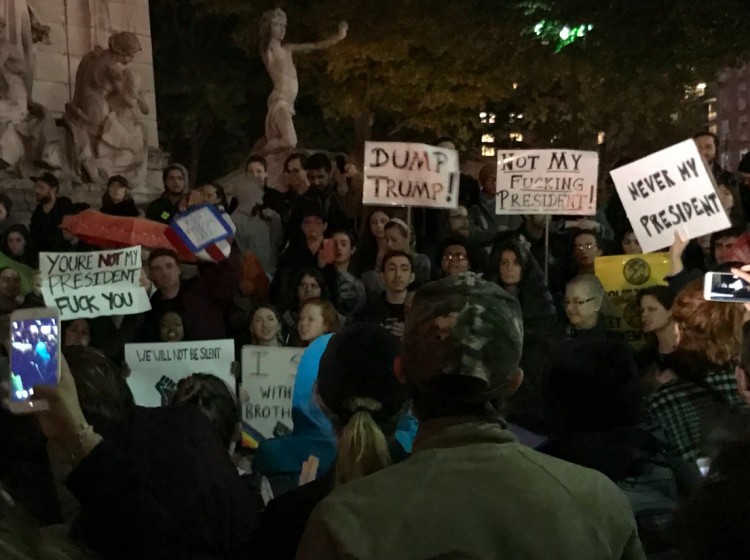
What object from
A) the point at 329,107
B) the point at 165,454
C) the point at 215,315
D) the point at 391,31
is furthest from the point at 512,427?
the point at 329,107

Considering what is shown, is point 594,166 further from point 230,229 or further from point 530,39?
point 530,39

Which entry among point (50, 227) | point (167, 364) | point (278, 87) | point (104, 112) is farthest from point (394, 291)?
point (278, 87)

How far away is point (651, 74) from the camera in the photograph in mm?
15312

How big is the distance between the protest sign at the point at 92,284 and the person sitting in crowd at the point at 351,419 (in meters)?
3.96

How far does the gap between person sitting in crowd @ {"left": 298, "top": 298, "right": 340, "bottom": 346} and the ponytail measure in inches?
143

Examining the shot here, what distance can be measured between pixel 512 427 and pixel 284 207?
602cm

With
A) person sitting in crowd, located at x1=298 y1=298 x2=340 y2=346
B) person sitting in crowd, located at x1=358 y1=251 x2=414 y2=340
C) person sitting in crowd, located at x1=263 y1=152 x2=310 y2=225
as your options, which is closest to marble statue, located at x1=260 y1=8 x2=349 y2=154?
person sitting in crowd, located at x1=263 y1=152 x2=310 y2=225

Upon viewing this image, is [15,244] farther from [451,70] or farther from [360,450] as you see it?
[451,70]

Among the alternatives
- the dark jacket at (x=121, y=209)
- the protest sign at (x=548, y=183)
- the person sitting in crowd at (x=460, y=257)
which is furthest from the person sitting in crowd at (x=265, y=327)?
the dark jacket at (x=121, y=209)

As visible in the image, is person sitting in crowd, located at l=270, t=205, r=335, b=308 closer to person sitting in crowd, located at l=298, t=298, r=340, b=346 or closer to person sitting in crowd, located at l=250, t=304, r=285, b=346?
person sitting in crowd, located at l=250, t=304, r=285, b=346

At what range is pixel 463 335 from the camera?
186 cm

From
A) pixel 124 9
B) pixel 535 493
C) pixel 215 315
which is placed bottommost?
pixel 215 315

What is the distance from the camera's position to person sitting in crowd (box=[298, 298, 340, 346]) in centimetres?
605

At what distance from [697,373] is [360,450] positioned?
172cm
